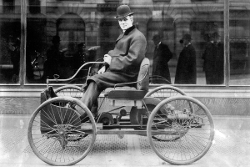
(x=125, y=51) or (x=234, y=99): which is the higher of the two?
(x=125, y=51)

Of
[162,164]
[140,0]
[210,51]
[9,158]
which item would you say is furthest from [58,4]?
[162,164]

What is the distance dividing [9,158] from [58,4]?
176 inches

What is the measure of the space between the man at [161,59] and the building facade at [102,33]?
3.0 inches

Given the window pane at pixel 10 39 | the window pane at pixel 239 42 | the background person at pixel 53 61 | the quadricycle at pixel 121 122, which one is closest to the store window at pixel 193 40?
the window pane at pixel 239 42

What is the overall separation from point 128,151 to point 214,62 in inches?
158

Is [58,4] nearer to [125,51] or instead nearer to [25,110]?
[25,110]

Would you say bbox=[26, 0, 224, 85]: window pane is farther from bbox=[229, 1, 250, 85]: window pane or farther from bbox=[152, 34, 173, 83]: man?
bbox=[229, 1, 250, 85]: window pane

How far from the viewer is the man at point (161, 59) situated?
29.1ft

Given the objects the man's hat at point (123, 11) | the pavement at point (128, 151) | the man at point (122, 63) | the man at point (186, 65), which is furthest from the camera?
the man at point (186, 65)

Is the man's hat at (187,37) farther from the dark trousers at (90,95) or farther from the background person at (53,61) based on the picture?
the dark trousers at (90,95)

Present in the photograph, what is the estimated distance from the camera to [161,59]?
892 centimetres

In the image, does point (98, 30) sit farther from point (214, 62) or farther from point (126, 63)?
point (126, 63)

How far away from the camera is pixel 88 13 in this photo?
8852mm

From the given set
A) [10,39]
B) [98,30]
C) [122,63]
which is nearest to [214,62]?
[98,30]
